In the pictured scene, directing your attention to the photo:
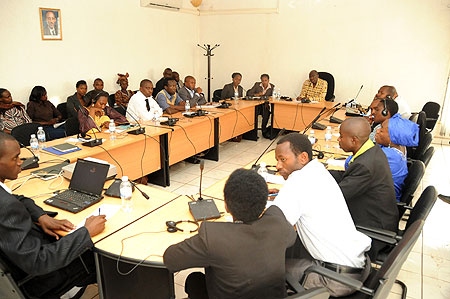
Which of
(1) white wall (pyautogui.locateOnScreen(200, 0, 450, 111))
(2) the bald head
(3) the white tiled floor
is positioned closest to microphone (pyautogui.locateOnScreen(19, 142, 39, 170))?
(3) the white tiled floor

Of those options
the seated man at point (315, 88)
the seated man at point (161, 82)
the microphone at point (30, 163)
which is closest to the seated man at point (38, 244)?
the microphone at point (30, 163)

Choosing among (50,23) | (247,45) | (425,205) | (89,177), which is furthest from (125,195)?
(247,45)

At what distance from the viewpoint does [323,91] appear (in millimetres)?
7039

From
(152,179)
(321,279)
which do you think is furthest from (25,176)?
(321,279)

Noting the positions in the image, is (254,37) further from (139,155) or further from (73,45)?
(139,155)

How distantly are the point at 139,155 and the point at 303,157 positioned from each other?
96.5 inches

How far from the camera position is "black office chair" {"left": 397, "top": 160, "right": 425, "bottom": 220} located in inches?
96.1

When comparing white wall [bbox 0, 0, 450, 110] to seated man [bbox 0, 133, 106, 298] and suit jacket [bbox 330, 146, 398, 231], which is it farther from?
suit jacket [bbox 330, 146, 398, 231]

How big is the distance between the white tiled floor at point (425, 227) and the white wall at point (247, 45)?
6.46 ft

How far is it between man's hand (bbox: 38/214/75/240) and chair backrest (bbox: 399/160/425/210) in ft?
7.60

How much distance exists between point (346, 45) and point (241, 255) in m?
6.94

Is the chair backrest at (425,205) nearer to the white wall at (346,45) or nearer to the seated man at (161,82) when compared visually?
the white wall at (346,45)

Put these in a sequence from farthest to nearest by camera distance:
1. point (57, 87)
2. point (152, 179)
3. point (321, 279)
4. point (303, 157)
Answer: point (57, 87)
point (152, 179)
point (303, 157)
point (321, 279)

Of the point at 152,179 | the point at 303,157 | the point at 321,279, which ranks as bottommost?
the point at 152,179
